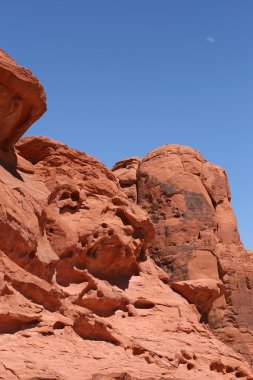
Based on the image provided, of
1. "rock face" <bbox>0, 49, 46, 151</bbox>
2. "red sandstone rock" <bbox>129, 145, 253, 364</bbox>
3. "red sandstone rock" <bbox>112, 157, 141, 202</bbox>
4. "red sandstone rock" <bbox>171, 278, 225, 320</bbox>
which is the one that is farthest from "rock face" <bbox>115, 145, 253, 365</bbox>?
"rock face" <bbox>0, 49, 46, 151</bbox>

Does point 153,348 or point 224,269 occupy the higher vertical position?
point 224,269

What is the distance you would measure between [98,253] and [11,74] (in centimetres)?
517

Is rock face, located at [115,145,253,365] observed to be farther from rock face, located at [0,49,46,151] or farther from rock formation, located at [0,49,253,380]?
rock face, located at [0,49,46,151]

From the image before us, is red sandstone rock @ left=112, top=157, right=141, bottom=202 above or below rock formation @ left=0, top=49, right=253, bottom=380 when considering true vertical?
above

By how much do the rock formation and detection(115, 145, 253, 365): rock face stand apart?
5019 millimetres

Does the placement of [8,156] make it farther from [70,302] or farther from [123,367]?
[123,367]

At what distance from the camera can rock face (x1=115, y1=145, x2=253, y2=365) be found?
76.0 ft

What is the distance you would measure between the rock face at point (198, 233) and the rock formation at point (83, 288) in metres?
5.02

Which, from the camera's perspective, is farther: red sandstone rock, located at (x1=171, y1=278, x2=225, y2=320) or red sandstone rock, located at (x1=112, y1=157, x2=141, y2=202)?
red sandstone rock, located at (x1=112, y1=157, x2=141, y2=202)

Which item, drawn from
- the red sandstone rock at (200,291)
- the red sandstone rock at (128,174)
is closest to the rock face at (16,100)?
the red sandstone rock at (200,291)

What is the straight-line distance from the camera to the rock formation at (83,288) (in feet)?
31.7

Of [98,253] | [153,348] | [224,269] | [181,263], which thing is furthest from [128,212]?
[224,269]

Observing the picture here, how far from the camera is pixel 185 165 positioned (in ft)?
85.0

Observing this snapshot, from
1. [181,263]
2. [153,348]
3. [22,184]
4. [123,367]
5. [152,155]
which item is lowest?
[123,367]
